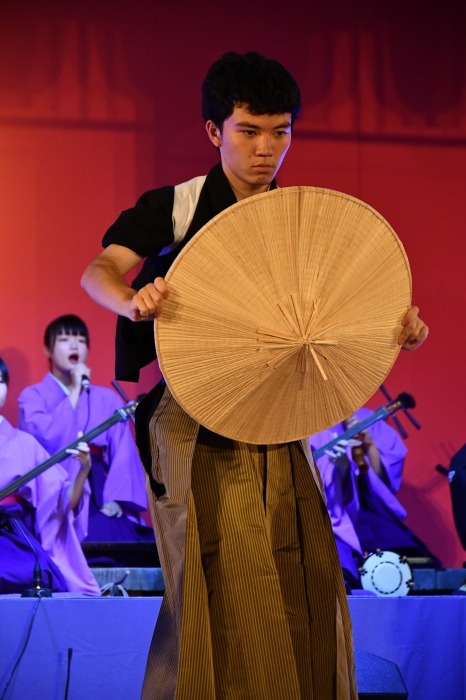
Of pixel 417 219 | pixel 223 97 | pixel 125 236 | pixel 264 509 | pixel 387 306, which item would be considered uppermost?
pixel 417 219

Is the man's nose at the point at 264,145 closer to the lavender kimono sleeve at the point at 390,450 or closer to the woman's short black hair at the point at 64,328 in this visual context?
the woman's short black hair at the point at 64,328

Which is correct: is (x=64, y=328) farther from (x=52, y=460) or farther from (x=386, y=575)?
(x=386, y=575)

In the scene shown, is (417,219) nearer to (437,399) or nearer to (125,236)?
(437,399)

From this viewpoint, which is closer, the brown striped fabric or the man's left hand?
the brown striped fabric

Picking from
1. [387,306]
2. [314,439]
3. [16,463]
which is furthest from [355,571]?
Result: [387,306]

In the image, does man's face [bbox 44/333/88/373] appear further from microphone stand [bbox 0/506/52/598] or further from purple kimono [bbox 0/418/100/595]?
microphone stand [bbox 0/506/52/598]

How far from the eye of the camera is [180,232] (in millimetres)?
1826

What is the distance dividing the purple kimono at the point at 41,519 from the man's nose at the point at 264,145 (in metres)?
2.73

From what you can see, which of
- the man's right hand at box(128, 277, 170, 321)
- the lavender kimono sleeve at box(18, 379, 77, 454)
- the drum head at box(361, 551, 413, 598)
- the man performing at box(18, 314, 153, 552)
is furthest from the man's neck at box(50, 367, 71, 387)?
the man's right hand at box(128, 277, 170, 321)

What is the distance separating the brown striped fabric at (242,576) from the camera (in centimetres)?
164

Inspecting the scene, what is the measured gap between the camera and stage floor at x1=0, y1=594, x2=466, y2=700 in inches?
105

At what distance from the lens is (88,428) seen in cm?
512

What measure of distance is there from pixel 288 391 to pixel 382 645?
1550mm

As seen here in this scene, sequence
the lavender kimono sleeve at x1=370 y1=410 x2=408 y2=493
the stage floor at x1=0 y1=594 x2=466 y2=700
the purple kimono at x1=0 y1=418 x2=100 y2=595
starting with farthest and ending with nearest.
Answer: the lavender kimono sleeve at x1=370 y1=410 x2=408 y2=493 → the purple kimono at x1=0 y1=418 x2=100 y2=595 → the stage floor at x1=0 y1=594 x2=466 y2=700
